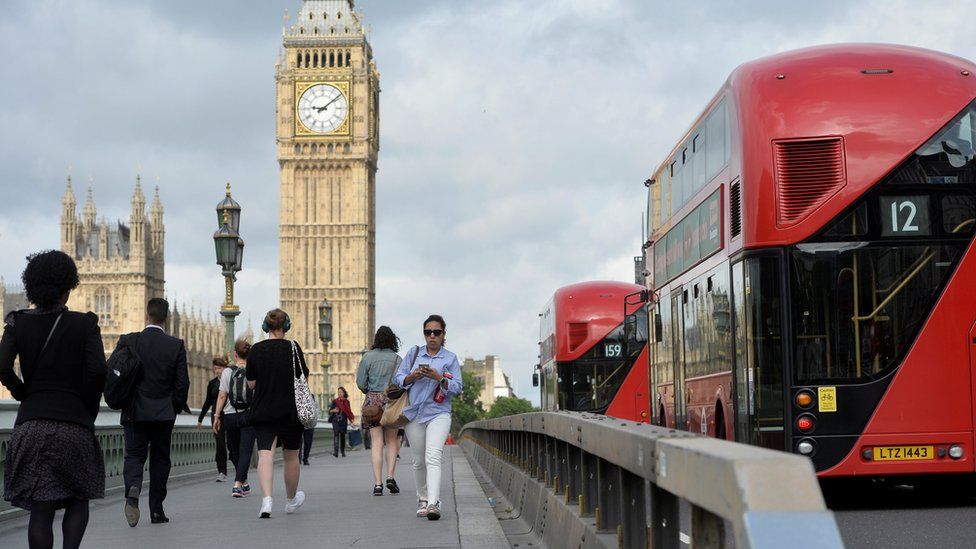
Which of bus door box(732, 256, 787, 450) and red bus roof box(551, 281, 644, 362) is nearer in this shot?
bus door box(732, 256, 787, 450)

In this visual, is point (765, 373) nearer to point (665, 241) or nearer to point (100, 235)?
point (665, 241)

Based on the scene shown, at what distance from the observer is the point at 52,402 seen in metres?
6.62

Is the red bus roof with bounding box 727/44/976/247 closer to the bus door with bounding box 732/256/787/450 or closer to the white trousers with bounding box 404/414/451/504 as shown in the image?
the bus door with bounding box 732/256/787/450

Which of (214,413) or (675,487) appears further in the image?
(214,413)

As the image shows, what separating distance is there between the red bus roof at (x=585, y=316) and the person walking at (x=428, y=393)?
13644mm

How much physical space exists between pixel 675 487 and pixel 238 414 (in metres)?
12.7

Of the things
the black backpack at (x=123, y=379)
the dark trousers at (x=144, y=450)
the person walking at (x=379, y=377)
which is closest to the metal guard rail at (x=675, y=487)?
the dark trousers at (x=144, y=450)

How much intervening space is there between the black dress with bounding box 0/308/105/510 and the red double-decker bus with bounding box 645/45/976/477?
572 cm

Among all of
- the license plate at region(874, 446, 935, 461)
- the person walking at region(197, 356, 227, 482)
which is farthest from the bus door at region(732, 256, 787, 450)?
the person walking at region(197, 356, 227, 482)

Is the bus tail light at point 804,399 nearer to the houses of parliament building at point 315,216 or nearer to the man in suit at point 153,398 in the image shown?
the man in suit at point 153,398

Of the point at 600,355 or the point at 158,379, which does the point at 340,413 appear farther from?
the point at 158,379

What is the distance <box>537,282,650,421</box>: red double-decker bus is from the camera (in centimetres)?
2492

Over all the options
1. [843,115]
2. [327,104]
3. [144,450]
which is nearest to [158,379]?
[144,450]

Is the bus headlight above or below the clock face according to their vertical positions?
below
